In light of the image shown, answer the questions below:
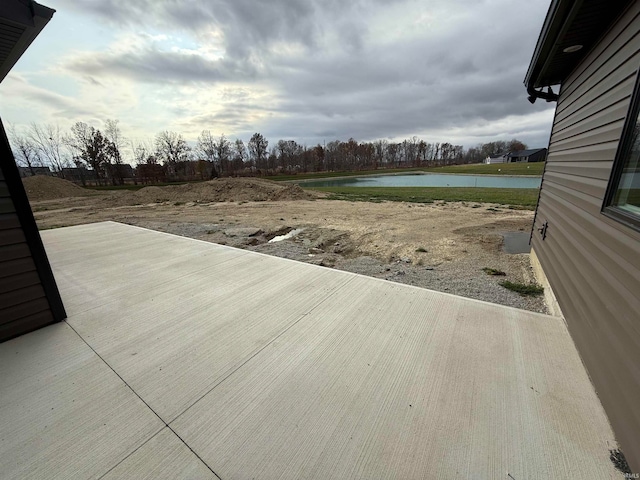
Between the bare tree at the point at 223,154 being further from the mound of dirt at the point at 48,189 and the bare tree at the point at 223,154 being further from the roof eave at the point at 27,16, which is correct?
the roof eave at the point at 27,16

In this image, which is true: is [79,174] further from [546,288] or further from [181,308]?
[546,288]

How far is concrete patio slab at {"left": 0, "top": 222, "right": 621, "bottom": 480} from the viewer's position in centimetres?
124

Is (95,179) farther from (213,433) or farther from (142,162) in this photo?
(213,433)

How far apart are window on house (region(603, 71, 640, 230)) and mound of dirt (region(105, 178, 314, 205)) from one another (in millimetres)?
13002

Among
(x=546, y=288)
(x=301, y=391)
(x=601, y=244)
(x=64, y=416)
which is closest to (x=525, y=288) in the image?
(x=546, y=288)

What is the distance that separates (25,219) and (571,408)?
396cm

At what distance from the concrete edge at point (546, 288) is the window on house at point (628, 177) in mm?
1170

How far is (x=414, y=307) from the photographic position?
2.55 m

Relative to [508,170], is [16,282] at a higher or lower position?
higher

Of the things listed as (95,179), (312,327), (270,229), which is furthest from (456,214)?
(95,179)

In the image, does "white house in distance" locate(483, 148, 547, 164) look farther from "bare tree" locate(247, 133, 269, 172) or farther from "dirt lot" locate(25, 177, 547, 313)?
"dirt lot" locate(25, 177, 547, 313)

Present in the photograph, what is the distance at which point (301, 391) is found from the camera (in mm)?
1618

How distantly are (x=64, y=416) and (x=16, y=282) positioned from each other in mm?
1377

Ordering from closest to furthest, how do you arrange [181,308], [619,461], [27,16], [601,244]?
[619,461] < [601,244] < [27,16] < [181,308]
